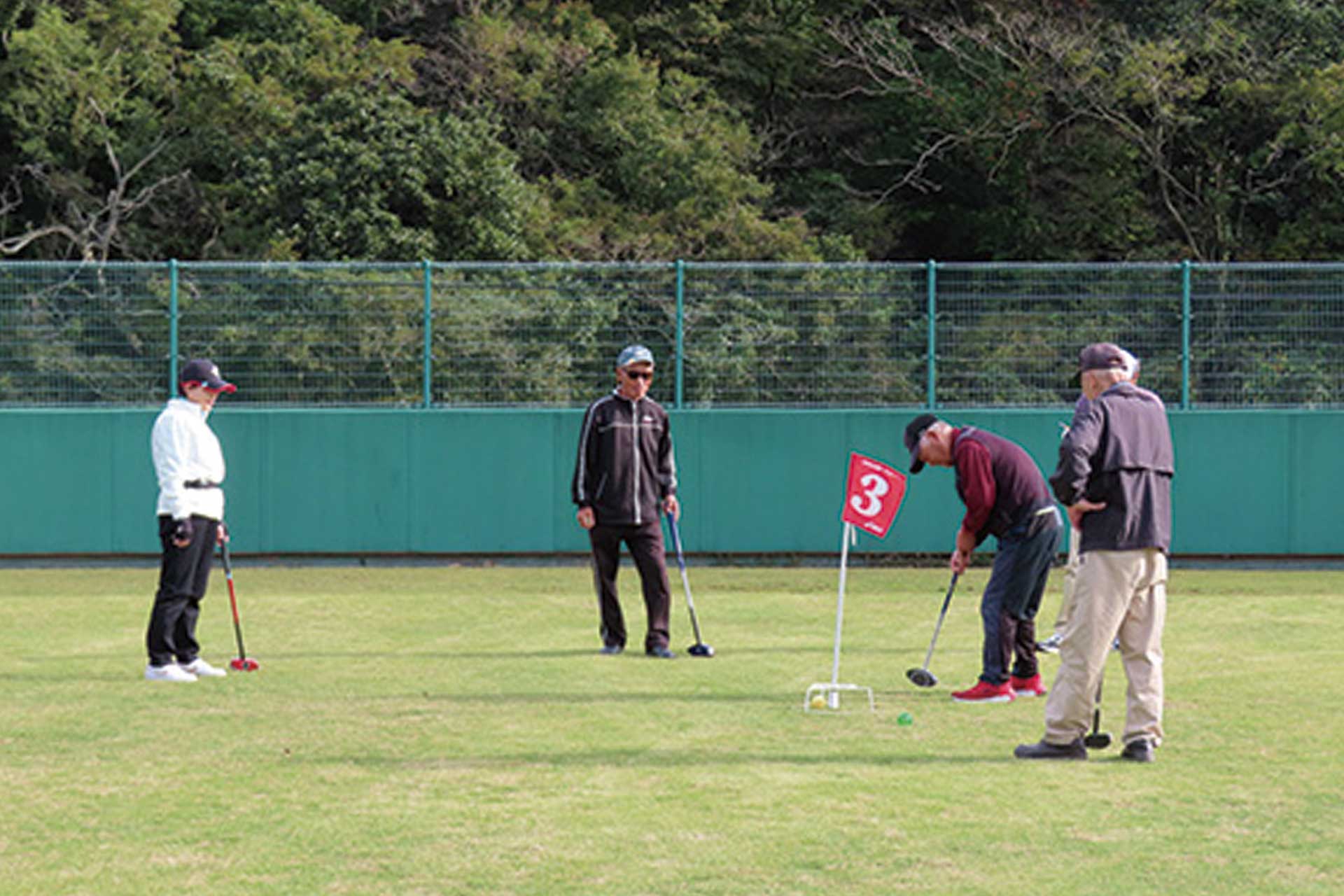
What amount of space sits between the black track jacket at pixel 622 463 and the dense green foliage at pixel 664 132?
54.9ft

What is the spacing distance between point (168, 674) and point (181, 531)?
861 millimetres

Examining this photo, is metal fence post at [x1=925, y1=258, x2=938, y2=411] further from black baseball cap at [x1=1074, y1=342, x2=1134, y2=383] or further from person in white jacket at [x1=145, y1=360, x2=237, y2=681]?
black baseball cap at [x1=1074, y1=342, x2=1134, y2=383]

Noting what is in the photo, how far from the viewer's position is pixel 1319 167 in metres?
29.5

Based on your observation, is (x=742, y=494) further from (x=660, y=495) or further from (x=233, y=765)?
(x=233, y=765)

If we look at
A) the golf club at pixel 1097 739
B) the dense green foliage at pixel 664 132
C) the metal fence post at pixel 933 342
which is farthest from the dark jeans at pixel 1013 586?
the dense green foliage at pixel 664 132

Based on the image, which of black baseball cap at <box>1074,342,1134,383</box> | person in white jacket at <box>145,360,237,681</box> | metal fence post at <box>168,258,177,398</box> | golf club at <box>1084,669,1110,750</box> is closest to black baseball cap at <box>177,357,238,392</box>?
person in white jacket at <box>145,360,237,681</box>

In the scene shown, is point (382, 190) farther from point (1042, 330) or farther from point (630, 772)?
point (630, 772)

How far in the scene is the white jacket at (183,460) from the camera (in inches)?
434

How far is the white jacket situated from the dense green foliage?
58.2 ft

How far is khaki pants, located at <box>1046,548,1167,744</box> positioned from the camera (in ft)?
27.3

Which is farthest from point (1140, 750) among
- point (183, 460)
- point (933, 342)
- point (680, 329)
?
point (680, 329)

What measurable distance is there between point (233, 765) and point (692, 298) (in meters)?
12.4

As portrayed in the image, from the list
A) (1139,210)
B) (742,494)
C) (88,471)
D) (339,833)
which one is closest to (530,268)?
(742,494)

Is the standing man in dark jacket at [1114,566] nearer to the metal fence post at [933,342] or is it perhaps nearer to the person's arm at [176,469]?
the person's arm at [176,469]
